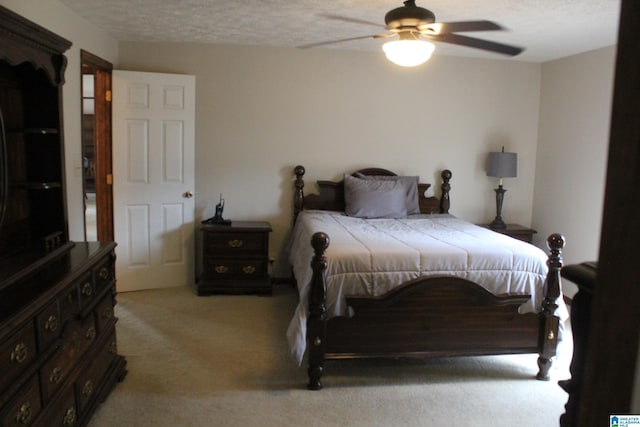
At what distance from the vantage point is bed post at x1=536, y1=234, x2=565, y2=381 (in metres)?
2.92

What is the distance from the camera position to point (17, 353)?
5.62 ft

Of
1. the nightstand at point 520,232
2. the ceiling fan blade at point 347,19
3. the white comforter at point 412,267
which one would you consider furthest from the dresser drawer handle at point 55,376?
the nightstand at point 520,232

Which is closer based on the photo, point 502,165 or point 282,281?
point 502,165

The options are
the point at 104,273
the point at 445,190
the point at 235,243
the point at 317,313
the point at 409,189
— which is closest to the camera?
the point at 104,273

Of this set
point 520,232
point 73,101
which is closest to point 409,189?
point 520,232

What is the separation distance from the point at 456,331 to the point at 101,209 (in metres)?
3.31

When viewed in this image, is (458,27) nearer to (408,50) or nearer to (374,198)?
(408,50)

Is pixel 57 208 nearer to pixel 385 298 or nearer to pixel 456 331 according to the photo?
pixel 385 298

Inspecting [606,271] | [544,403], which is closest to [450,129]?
[544,403]

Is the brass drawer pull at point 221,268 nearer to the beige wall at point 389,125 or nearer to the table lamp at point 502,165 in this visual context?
the beige wall at point 389,125

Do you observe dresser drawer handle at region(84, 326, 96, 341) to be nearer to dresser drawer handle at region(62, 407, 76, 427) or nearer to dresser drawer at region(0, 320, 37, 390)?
dresser drawer handle at region(62, 407, 76, 427)

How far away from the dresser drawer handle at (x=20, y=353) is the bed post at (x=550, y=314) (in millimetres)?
2693

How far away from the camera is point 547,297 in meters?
2.96

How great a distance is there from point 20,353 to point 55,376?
1.12 feet
